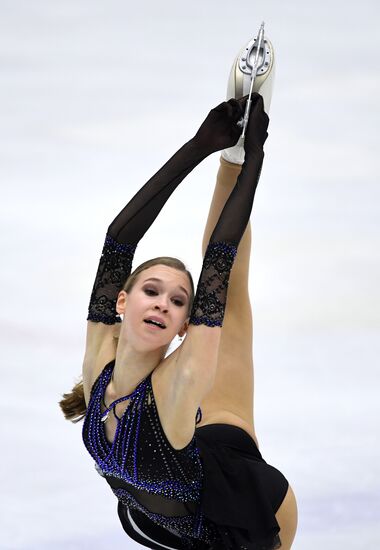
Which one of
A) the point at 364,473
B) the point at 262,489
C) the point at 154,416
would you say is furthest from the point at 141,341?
the point at 364,473

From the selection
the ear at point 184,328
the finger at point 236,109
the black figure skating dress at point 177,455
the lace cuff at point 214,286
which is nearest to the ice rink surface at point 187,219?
the black figure skating dress at point 177,455

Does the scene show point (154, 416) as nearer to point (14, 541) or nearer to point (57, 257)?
point (14, 541)

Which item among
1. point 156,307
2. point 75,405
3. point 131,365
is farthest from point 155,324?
point 75,405

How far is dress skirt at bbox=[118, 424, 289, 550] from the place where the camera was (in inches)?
134

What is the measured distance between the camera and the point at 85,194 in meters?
6.27

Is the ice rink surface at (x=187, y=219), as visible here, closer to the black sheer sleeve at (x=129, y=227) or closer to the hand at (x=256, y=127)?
the black sheer sleeve at (x=129, y=227)

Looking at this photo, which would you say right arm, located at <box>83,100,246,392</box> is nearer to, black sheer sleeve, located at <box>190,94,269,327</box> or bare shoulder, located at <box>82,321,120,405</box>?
bare shoulder, located at <box>82,321,120,405</box>

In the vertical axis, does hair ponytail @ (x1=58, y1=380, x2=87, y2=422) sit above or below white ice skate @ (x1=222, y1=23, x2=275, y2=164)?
below

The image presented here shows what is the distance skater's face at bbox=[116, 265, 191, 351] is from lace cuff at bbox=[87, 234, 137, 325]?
9 cm

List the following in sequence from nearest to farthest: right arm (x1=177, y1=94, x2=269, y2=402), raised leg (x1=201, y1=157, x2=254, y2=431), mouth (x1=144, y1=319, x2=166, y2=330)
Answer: right arm (x1=177, y1=94, x2=269, y2=402) < mouth (x1=144, y1=319, x2=166, y2=330) < raised leg (x1=201, y1=157, x2=254, y2=431)

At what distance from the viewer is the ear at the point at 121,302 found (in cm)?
337

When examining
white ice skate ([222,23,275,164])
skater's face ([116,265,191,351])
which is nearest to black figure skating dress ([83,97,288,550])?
skater's face ([116,265,191,351])

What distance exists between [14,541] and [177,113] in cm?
307

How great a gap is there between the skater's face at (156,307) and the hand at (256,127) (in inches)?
18.3
